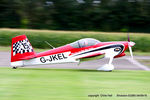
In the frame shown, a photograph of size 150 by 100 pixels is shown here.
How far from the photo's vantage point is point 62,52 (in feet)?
54.4

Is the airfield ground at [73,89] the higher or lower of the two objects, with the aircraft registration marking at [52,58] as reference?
lower

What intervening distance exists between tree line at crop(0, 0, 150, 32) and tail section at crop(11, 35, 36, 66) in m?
41.7

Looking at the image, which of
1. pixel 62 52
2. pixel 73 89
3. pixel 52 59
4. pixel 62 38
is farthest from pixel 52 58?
pixel 62 38

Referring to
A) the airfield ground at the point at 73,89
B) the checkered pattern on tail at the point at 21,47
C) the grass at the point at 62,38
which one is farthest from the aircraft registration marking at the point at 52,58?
the grass at the point at 62,38

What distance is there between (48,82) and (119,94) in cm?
329

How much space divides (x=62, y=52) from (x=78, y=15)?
4255cm

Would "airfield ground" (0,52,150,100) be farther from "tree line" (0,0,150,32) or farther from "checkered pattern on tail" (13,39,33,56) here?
"tree line" (0,0,150,32)

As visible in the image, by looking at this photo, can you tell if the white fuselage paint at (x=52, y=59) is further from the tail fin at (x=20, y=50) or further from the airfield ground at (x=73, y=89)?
the airfield ground at (x=73, y=89)

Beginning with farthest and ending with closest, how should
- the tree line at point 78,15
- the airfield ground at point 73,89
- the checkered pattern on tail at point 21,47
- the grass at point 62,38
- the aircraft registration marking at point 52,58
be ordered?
the tree line at point 78,15
the grass at point 62,38
the aircraft registration marking at point 52,58
the checkered pattern on tail at point 21,47
the airfield ground at point 73,89

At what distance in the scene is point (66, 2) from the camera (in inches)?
2340

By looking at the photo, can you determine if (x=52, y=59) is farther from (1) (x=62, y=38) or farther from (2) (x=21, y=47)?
(1) (x=62, y=38)

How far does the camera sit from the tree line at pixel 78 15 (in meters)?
57.4

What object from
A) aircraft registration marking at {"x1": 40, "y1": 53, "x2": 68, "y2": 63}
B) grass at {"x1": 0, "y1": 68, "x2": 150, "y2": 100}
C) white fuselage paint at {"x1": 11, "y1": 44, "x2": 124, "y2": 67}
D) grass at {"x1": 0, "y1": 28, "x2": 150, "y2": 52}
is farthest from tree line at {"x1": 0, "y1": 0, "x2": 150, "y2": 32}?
grass at {"x1": 0, "y1": 68, "x2": 150, "y2": 100}

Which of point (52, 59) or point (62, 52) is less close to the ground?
point (62, 52)
